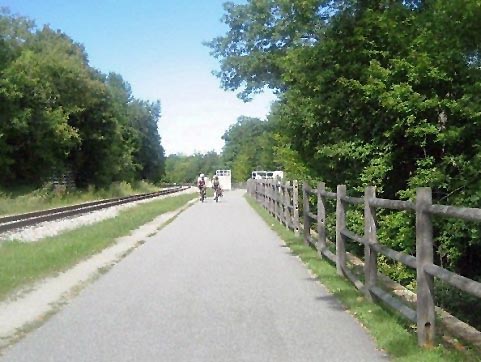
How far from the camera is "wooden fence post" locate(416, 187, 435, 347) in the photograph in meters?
5.61

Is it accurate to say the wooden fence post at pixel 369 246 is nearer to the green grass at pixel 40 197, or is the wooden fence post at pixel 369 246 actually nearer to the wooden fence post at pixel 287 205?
the wooden fence post at pixel 287 205

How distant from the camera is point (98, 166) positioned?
63500mm

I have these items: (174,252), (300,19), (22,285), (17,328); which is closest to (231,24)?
(300,19)

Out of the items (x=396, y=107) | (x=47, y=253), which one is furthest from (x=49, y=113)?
(x=396, y=107)

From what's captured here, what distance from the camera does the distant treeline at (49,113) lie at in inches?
1772

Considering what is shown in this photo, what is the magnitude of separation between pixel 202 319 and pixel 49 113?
45.2m

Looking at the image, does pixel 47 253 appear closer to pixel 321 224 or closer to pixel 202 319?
pixel 321 224

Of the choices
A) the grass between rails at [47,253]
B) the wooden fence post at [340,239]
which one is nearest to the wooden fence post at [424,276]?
the wooden fence post at [340,239]


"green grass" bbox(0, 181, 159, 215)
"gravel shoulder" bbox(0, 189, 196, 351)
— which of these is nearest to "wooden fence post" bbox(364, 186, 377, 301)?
"gravel shoulder" bbox(0, 189, 196, 351)

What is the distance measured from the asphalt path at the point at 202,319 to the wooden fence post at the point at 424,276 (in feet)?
1.58

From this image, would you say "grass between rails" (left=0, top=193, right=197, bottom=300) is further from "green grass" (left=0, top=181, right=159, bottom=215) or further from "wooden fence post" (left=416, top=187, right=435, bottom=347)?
"green grass" (left=0, top=181, right=159, bottom=215)

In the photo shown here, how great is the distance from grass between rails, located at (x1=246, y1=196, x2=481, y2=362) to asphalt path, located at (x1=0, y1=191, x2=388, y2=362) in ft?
0.44

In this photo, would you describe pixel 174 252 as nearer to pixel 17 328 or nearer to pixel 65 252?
pixel 65 252

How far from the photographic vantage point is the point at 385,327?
20.5 ft
